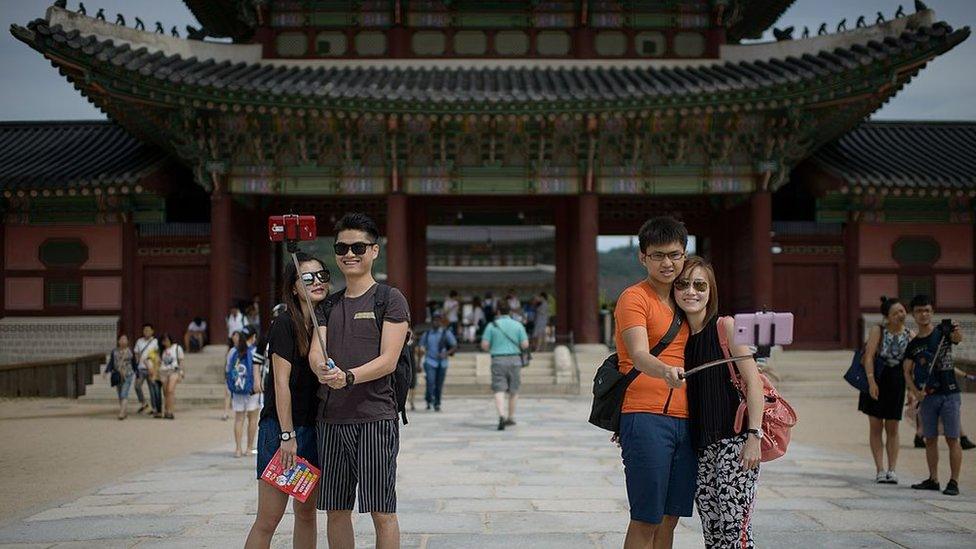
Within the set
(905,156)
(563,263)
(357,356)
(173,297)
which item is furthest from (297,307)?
(905,156)

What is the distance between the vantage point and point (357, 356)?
423 centimetres

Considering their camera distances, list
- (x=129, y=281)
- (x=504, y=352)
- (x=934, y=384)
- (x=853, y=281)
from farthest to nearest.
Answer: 1. (x=853, y=281)
2. (x=129, y=281)
3. (x=504, y=352)
4. (x=934, y=384)

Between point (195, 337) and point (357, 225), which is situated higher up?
point (357, 225)

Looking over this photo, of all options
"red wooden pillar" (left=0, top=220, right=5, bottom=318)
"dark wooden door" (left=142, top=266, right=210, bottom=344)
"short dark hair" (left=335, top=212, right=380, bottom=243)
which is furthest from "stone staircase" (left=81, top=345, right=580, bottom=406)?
"short dark hair" (left=335, top=212, right=380, bottom=243)

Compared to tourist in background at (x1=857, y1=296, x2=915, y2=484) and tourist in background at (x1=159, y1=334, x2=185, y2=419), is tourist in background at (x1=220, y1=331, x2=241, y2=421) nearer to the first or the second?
tourist in background at (x1=159, y1=334, x2=185, y2=419)

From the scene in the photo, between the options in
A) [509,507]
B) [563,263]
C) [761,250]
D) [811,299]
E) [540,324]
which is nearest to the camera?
[509,507]

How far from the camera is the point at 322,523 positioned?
21.7 feet

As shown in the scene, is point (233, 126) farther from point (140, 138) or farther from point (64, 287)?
point (64, 287)

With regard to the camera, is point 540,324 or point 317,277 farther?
point 540,324

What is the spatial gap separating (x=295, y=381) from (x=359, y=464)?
19.3 inches

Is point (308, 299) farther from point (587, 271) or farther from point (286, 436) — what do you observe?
point (587, 271)

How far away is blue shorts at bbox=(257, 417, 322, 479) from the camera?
4.39m

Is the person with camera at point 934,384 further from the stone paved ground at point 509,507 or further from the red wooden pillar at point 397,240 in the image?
the red wooden pillar at point 397,240

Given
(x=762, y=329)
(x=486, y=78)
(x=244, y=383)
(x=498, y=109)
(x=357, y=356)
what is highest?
(x=486, y=78)
